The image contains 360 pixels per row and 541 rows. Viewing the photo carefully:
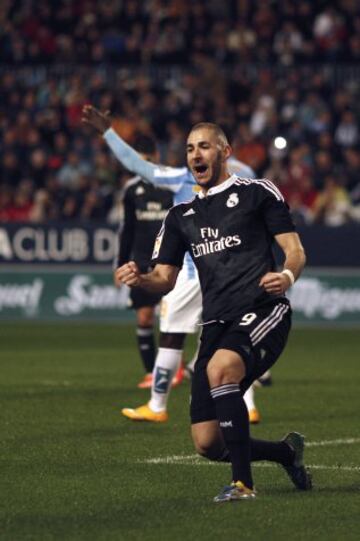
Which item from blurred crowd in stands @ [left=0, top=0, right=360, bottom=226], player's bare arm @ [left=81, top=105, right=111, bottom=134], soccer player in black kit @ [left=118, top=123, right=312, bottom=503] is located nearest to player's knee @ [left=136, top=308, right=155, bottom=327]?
player's bare arm @ [left=81, top=105, right=111, bottom=134]

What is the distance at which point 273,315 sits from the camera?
302 inches

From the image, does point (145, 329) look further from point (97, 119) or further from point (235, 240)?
point (235, 240)

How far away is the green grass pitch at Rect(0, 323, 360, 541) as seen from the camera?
7.02 meters

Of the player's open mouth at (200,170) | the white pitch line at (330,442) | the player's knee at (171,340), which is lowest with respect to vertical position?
the white pitch line at (330,442)

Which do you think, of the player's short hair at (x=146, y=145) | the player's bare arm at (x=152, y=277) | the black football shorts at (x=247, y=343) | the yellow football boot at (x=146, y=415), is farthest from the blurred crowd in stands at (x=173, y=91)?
the black football shorts at (x=247, y=343)

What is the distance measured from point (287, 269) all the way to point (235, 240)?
41 cm

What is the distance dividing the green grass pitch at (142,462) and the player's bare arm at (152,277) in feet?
3.75

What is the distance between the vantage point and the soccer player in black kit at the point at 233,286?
748 centimetres

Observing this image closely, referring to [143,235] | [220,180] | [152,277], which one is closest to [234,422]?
[152,277]

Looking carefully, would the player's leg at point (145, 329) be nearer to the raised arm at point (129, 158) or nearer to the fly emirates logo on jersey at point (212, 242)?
the raised arm at point (129, 158)

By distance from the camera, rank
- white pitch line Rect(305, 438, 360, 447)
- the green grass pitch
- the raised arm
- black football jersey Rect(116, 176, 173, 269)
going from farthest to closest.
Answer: black football jersey Rect(116, 176, 173, 269) → the raised arm → white pitch line Rect(305, 438, 360, 447) → the green grass pitch

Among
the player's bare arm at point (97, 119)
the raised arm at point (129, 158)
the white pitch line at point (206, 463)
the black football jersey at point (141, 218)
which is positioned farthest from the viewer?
the black football jersey at point (141, 218)

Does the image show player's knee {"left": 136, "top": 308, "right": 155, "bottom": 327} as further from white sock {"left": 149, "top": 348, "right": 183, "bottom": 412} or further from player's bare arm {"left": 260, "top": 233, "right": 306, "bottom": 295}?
player's bare arm {"left": 260, "top": 233, "right": 306, "bottom": 295}

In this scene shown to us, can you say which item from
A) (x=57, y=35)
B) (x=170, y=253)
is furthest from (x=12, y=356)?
(x=57, y=35)
